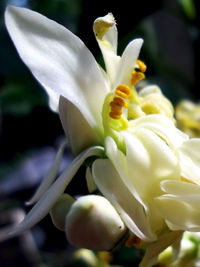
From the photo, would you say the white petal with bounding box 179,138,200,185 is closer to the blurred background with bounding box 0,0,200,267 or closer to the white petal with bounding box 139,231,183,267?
the white petal with bounding box 139,231,183,267

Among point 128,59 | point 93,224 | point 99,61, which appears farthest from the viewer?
point 99,61

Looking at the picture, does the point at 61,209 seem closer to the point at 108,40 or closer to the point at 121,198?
the point at 121,198

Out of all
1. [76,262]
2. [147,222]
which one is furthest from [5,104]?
[147,222]

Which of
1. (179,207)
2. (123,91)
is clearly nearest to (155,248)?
(179,207)

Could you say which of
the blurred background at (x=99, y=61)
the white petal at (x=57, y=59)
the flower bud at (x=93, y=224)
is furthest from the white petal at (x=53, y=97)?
the blurred background at (x=99, y=61)

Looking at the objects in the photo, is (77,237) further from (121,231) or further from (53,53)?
(53,53)
